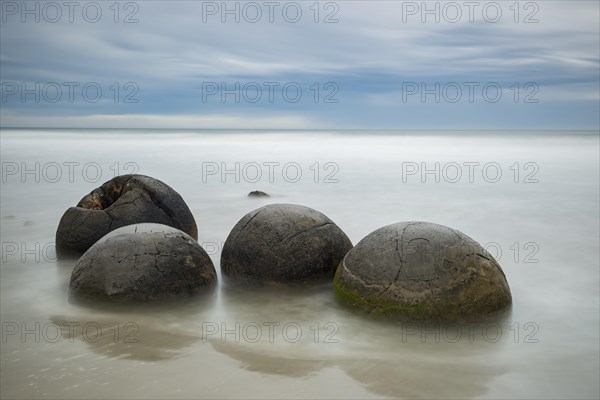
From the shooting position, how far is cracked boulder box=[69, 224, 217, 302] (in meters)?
5.88

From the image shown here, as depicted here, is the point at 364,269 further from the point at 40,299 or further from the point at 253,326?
the point at 40,299

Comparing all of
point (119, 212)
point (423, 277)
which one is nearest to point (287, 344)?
point (423, 277)

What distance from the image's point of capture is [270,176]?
23828mm

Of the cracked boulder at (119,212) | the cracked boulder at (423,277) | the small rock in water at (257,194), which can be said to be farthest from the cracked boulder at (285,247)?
the small rock in water at (257,194)

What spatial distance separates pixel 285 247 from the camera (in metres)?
6.44

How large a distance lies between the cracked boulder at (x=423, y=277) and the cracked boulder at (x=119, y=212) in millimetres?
3131

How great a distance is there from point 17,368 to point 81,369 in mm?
503

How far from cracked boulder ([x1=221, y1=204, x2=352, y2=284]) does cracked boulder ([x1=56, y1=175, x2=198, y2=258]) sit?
61.9 inches

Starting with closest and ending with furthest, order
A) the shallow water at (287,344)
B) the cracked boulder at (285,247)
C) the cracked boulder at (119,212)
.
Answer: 1. the shallow water at (287,344)
2. the cracked boulder at (285,247)
3. the cracked boulder at (119,212)

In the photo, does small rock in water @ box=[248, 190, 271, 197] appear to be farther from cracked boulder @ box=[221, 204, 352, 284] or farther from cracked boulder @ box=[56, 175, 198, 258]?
cracked boulder @ box=[221, 204, 352, 284]

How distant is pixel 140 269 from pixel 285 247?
1490 millimetres

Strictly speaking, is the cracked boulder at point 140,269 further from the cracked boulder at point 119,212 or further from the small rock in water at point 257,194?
the small rock in water at point 257,194

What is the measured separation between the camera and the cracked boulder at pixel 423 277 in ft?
17.5

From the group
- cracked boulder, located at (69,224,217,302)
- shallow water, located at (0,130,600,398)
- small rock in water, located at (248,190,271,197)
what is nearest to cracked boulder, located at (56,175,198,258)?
shallow water, located at (0,130,600,398)
